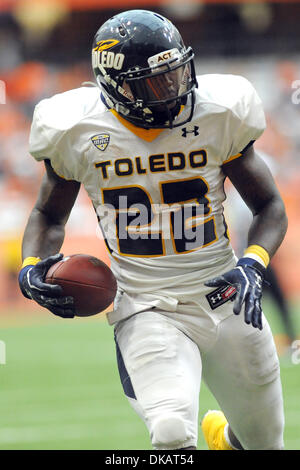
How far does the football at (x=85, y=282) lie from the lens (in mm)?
2893

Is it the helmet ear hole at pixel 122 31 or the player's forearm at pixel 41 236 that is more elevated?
the helmet ear hole at pixel 122 31

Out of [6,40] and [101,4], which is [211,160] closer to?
[101,4]

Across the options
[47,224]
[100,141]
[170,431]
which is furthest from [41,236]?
[170,431]

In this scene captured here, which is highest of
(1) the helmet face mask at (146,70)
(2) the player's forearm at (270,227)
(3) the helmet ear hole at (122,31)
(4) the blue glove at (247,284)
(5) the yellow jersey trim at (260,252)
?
(3) the helmet ear hole at (122,31)

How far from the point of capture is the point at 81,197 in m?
11.8

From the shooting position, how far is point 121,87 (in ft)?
9.58

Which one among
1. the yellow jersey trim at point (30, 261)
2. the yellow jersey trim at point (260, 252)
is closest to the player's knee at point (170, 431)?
the yellow jersey trim at point (260, 252)

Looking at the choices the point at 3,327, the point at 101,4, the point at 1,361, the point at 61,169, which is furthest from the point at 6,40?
the point at 61,169

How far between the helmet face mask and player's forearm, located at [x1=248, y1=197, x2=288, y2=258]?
1.38 feet

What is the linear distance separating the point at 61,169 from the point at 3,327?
6.49 m

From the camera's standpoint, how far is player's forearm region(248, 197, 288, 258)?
299cm

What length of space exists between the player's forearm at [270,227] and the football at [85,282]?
1.66 feet

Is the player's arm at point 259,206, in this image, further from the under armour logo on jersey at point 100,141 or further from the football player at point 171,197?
the under armour logo on jersey at point 100,141

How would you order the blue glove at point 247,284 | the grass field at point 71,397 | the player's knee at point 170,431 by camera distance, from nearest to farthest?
the player's knee at point 170,431
the blue glove at point 247,284
the grass field at point 71,397
